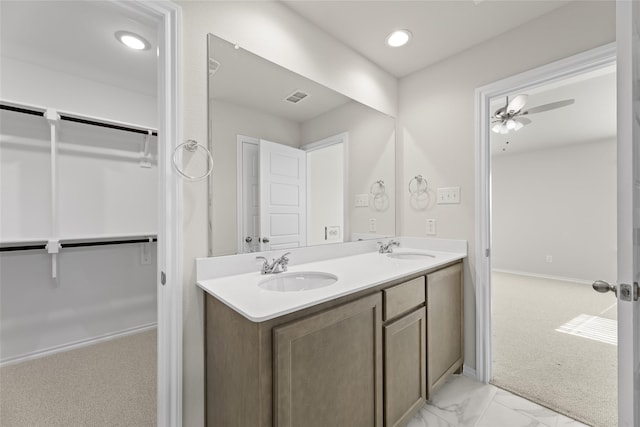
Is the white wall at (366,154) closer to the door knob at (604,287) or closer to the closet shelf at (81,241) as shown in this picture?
the door knob at (604,287)

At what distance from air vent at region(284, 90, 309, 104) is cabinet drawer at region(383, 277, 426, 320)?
1.25m

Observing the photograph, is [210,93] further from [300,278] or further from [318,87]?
[300,278]

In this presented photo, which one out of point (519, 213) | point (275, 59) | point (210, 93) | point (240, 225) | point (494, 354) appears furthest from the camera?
point (519, 213)

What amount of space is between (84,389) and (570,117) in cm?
563

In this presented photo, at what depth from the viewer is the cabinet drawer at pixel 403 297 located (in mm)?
1295

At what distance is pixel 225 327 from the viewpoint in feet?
3.53

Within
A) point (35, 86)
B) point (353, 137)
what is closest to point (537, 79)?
point (353, 137)

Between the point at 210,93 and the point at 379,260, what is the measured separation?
1.37 meters

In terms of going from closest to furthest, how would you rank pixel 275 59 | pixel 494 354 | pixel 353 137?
1. pixel 275 59
2. pixel 353 137
3. pixel 494 354

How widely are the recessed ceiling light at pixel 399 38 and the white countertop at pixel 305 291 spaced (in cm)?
154

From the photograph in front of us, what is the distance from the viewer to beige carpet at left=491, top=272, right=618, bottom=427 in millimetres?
1659

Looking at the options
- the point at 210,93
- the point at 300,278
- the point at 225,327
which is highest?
the point at 210,93

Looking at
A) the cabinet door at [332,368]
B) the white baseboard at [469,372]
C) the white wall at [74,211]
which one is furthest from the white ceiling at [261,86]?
the white baseboard at [469,372]

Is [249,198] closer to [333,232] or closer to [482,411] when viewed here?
[333,232]
